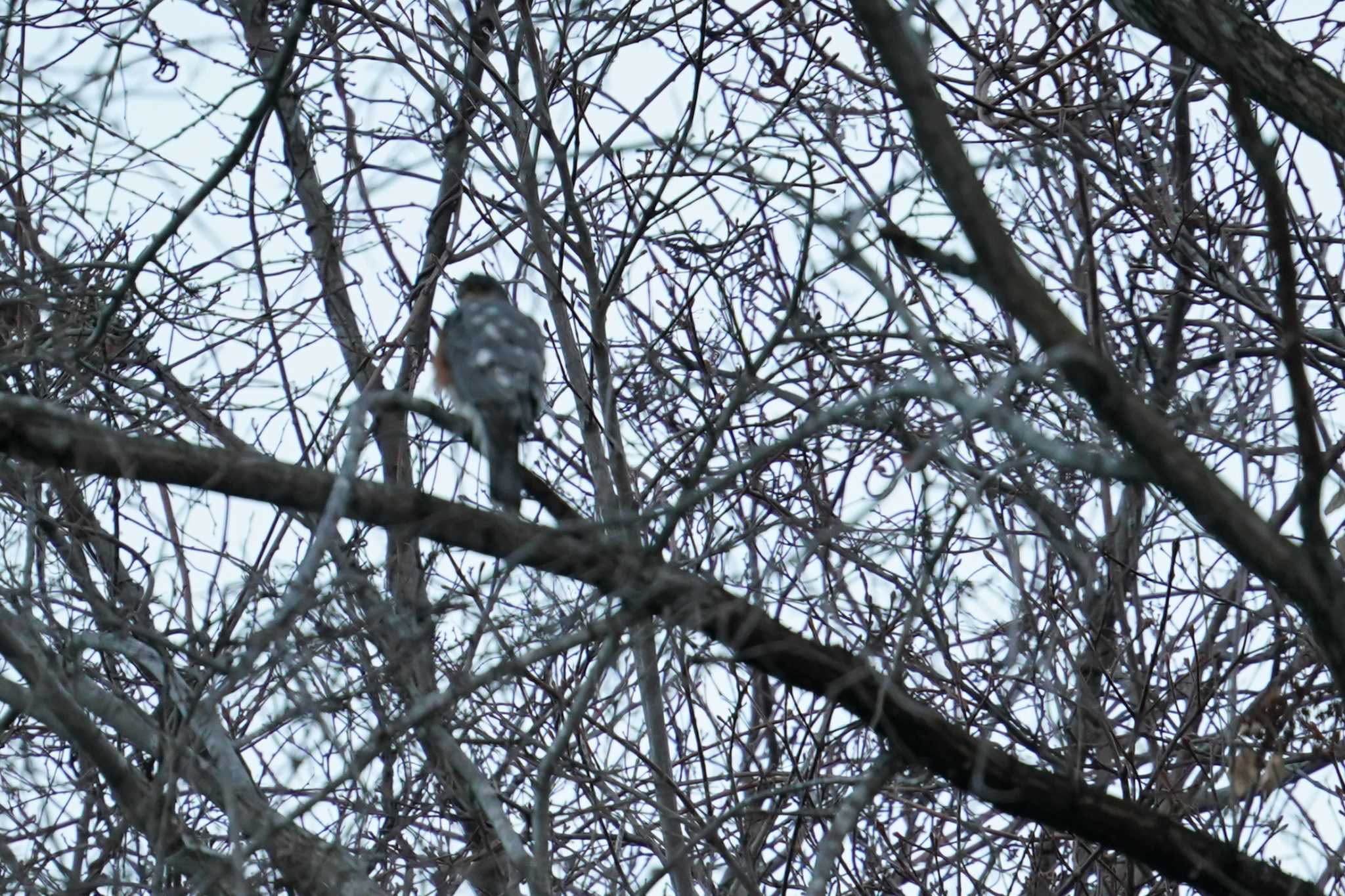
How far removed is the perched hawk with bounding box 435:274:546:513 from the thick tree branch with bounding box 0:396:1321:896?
1690mm

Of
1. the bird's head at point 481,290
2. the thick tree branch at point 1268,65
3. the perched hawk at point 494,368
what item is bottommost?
the thick tree branch at point 1268,65

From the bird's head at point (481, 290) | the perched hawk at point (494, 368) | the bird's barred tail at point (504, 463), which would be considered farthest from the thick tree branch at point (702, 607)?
the bird's head at point (481, 290)

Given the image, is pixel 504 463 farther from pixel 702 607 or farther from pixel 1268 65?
pixel 1268 65

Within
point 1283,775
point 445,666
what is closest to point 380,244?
point 445,666

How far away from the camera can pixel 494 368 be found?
5965 mm

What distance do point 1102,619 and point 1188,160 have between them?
2018mm

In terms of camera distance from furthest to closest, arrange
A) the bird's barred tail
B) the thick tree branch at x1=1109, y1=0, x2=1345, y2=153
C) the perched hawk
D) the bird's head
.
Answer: the bird's head < the perched hawk < the bird's barred tail < the thick tree branch at x1=1109, y1=0, x2=1345, y2=153

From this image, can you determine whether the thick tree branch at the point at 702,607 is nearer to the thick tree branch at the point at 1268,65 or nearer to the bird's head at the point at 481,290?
the thick tree branch at the point at 1268,65

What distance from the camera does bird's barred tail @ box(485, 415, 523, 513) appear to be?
16.7 ft

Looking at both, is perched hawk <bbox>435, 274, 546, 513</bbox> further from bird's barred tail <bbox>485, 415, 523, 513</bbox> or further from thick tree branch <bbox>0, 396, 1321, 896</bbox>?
thick tree branch <bbox>0, 396, 1321, 896</bbox>

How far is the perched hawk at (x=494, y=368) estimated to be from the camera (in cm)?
548

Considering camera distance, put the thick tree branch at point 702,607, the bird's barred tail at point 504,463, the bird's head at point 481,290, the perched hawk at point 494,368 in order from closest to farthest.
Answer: the thick tree branch at point 702,607 → the bird's barred tail at point 504,463 → the perched hawk at point 494,368 → the bird's head at point 481,290

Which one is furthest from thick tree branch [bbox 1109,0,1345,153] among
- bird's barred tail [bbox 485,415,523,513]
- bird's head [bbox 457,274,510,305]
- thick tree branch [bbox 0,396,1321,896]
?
bird's head [bbox 457,274,510,305]

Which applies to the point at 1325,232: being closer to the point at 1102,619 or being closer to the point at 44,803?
the point at 1102,619
